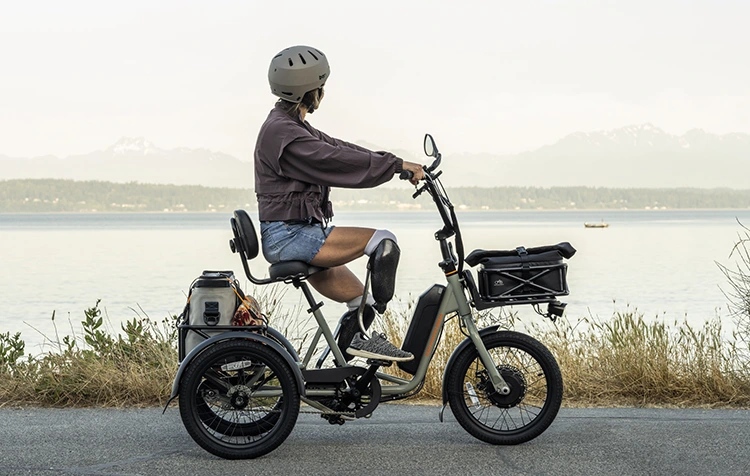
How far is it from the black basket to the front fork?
0.18 metres

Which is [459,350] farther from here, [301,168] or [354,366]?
[301,168]

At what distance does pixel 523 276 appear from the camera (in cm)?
539

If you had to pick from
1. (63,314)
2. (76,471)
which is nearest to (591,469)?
(76,471)

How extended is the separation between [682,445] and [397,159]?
2.45m

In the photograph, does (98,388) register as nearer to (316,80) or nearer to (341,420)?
(341,420)

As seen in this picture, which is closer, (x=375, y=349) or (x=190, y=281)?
(x=375, y=349)

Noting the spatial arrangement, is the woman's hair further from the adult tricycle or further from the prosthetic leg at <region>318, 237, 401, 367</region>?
the prosthetic leg at <region>318, 237, 401, 367</region>

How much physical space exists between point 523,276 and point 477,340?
0.48 m

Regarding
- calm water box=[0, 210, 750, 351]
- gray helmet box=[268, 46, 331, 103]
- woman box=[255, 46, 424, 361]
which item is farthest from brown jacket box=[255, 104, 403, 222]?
calm water box=[0, 210, 750, 351]

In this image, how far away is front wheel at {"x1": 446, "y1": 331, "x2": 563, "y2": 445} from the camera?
5.52 m

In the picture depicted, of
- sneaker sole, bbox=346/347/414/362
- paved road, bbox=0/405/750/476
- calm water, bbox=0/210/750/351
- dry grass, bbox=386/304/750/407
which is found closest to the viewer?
paved road, bbox=0/405/750/476

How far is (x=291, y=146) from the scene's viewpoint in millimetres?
5324

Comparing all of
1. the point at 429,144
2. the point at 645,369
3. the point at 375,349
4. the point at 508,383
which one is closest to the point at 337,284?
the point at 375,349

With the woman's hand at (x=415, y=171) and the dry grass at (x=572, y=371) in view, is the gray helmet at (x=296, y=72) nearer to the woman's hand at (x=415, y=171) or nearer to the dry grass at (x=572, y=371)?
the woman's hand at (x=415, y=171)
